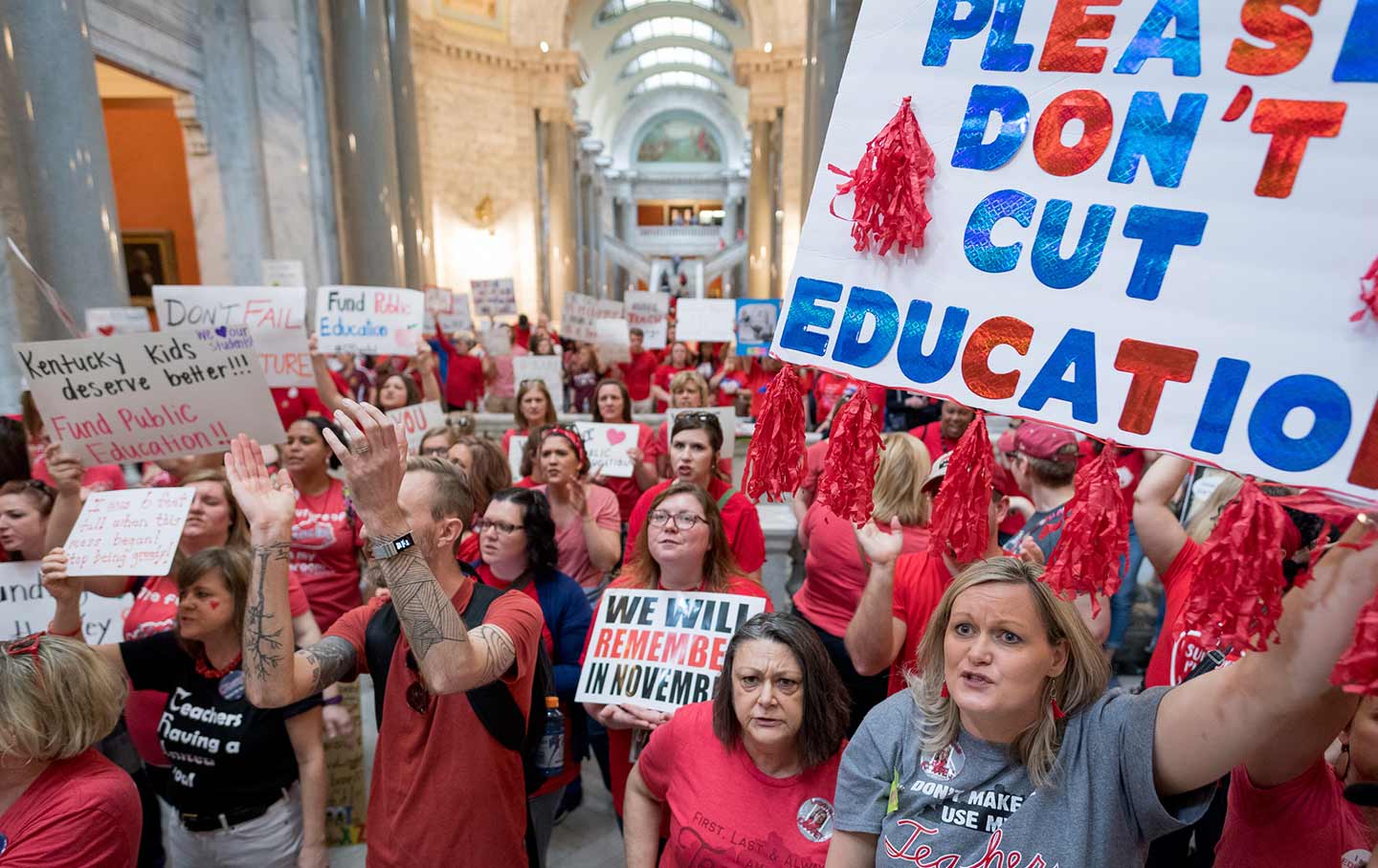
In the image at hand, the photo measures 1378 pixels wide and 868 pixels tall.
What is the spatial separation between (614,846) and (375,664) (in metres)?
1.85

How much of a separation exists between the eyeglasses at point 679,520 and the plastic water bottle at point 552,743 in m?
0.68

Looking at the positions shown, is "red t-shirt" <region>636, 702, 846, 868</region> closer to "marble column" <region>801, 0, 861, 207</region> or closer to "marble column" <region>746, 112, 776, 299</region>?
"marble column" <region>801, 0, 861, 207</region>

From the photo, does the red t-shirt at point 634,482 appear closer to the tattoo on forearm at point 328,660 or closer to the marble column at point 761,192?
the tattoo on forearm at point 328,660

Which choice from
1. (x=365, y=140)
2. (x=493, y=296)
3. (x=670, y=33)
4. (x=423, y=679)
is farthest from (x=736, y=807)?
(x=670, y=33)

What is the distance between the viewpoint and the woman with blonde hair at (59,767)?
169cm

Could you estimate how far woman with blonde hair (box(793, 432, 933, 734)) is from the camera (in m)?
2.78

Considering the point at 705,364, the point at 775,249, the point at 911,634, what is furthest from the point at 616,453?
the point at 775,249

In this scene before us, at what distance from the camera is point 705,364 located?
35.1ft

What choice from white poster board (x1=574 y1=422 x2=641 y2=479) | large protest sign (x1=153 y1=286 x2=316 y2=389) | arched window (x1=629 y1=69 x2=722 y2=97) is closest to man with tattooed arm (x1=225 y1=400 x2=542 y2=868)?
white poster board (x1=574 y1=422 x2=641 y2=479)

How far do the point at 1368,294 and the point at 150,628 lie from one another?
3.35 m

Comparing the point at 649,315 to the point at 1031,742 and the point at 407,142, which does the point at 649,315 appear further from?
the point at 1031,742

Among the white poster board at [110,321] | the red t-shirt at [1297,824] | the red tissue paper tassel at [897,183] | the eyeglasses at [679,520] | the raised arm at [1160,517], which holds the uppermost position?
the red tissue paper tassel at [897,183]

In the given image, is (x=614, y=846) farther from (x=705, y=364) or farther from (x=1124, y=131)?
(x=705, y=364)

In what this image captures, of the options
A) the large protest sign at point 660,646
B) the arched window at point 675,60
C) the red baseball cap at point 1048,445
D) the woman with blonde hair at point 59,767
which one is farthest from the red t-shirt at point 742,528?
the arched window at point 675,60
